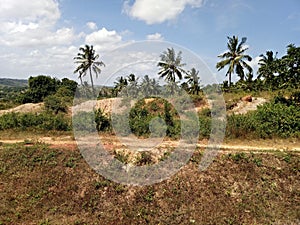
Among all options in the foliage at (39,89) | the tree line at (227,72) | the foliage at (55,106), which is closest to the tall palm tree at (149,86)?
the tree line at (227,72)

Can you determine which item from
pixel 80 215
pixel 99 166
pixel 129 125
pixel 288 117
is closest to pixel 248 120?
pixel 288 117

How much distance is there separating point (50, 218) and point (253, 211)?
18.0ft

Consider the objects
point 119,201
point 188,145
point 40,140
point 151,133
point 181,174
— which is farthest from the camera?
point 151,133

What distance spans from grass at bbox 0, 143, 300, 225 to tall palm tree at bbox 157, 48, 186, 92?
328 cm

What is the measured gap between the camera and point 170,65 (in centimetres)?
1111

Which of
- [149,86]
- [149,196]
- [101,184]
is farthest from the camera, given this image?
[149,86]

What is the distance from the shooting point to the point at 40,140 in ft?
40.2

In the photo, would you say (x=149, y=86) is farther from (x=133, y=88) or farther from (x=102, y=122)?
(x=102, y=122)

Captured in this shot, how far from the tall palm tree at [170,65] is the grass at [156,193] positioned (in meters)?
3.28

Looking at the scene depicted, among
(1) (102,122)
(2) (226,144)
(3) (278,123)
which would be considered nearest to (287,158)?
(2) (226,144)

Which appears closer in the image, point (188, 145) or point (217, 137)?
point (188, 145)

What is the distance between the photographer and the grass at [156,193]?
793cm

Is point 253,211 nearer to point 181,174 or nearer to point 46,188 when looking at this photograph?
point 181,174

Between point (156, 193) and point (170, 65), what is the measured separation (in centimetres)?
482
